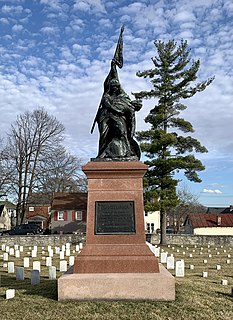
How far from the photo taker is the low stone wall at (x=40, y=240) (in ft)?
96.0

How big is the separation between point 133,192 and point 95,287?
201 cm

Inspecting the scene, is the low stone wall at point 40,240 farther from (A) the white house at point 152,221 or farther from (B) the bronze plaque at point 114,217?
(A) the white house at point 152,221

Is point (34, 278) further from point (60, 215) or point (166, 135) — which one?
point (60, 215)

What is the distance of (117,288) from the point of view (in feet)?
21.7

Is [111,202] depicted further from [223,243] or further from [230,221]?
[230,221]

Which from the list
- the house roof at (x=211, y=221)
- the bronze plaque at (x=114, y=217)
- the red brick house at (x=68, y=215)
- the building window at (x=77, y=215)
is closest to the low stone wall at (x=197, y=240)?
the house roof at (x=211, y=221)

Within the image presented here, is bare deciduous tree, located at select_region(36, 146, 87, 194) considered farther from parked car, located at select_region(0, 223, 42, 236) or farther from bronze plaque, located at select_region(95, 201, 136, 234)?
bronze plaque, located at select_region(95, 201, 136, 234)

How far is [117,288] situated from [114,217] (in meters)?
1.42

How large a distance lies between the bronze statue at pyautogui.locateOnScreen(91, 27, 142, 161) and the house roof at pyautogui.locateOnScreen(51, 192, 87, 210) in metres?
36.7

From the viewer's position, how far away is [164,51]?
28891mm

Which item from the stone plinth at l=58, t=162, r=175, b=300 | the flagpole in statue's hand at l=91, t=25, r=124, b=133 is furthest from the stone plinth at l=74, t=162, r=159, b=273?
the flagpole in statue's hand at l=91, t=25, r=124, b=133

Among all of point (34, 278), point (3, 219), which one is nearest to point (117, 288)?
point (34, 278)

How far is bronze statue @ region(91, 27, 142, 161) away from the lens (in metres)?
8.37

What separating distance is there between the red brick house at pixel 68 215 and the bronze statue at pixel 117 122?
36531 millimetres
